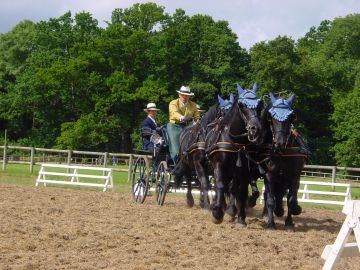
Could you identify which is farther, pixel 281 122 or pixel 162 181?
pixel 162 181

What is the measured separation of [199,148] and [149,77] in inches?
1639

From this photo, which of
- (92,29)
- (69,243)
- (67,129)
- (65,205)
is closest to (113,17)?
(92,29)

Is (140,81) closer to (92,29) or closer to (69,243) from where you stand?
(92,29)

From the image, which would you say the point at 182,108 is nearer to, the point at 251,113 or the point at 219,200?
the point at 219,200

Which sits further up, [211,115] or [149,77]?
[149,77]

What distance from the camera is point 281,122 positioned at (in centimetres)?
1073

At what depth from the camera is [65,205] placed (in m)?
13.3

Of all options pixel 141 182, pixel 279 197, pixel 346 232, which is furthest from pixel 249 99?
pixel 141 182

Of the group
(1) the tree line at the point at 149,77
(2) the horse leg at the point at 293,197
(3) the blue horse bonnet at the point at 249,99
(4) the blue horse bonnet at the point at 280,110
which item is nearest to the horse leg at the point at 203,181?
(2) the horse leg at the point at 293,197

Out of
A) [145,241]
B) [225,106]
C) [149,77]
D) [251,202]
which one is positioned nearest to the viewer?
[145,241]

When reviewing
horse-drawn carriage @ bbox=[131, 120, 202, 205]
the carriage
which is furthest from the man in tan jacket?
the carriage

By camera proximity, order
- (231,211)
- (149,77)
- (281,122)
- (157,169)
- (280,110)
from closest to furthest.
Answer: (281,122)
(280,110)
(231,211)
(157,169)
(149,77)

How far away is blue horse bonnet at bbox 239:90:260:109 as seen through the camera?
34.4 feet

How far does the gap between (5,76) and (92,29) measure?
954 centimetres
